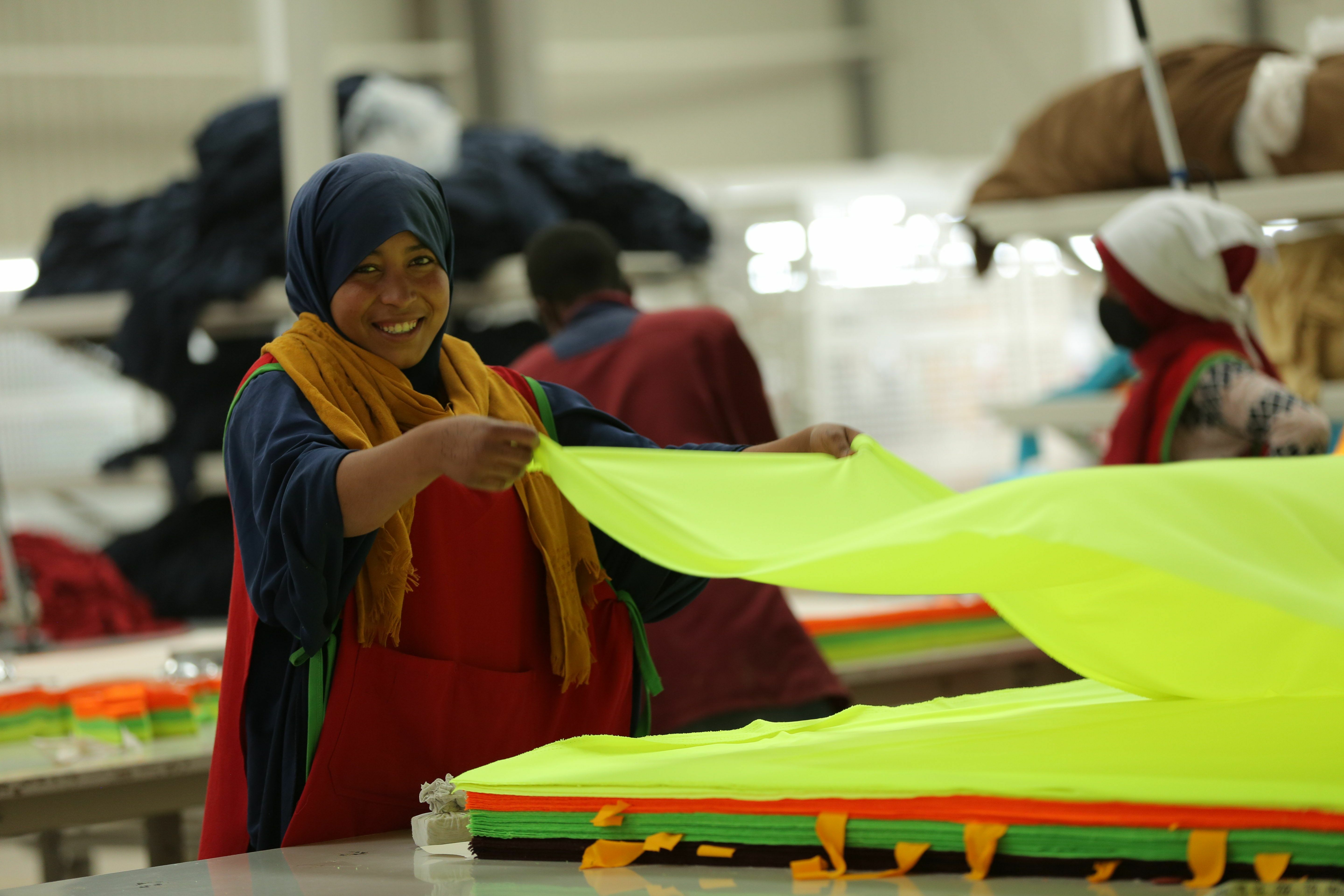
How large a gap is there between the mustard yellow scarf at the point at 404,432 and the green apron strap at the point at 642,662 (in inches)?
2.5

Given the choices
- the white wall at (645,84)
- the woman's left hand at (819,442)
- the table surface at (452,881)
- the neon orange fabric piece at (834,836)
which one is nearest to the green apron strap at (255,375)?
the table surface at (452,881)

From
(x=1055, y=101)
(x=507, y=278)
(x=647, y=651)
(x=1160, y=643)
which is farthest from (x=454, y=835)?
(x=1055, y=101)

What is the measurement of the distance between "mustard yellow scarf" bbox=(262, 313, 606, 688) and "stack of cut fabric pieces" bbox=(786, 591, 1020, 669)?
1368 millimetres

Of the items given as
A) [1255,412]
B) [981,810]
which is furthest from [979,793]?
[1255,412]

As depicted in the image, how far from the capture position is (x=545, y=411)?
5.19ft

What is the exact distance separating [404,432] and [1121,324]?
150 centimetres

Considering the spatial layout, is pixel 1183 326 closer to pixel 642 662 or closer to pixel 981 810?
pixel 642 662

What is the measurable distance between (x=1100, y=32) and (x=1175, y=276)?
504cm

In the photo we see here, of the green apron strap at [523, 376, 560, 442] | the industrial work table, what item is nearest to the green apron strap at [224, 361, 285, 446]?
the green apron strap at [523, 376, 560, 442]

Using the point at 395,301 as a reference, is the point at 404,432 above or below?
below

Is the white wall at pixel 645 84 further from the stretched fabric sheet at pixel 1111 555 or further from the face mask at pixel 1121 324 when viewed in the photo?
the stretched fabric sheet at pixel 1111 555

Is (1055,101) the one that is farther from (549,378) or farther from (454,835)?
(454,835)

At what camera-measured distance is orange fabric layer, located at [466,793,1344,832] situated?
952 millimetres

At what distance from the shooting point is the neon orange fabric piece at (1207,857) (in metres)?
0.95
